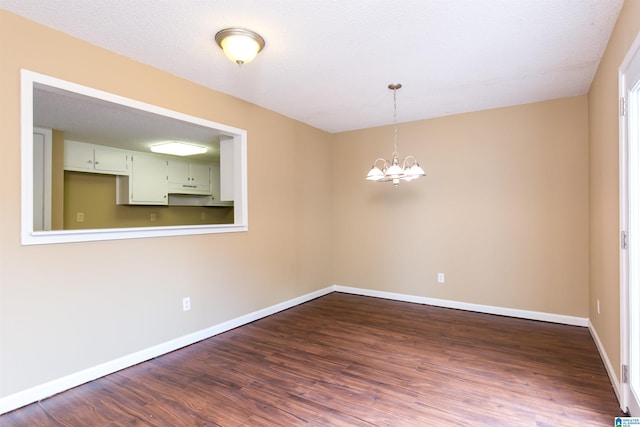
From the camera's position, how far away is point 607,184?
242 centimetres

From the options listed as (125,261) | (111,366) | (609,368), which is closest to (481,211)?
(609,368)

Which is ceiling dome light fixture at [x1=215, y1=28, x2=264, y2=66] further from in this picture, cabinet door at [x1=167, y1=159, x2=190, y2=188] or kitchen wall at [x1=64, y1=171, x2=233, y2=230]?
cabinet door at [x1=167, y1=159, x2=190, y2=188]

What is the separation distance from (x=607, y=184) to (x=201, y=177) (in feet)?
20.3

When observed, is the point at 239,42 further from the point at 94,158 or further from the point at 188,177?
the point at 188,177

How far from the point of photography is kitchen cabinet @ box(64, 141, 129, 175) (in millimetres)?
4621

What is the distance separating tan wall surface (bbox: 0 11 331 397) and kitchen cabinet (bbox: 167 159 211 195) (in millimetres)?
2872

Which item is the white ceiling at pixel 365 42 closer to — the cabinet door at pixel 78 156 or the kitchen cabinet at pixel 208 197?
the cabinet door at pixel 78 156

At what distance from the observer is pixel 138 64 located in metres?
2.68

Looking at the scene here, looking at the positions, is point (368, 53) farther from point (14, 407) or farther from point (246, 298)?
point (14, 407)

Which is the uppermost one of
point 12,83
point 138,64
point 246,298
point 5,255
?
point 138,64

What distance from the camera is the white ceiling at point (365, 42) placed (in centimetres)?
202

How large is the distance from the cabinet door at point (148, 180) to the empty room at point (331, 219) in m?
0.50

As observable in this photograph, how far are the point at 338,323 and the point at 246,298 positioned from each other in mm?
1075

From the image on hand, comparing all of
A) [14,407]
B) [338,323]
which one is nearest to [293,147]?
[338,323]
